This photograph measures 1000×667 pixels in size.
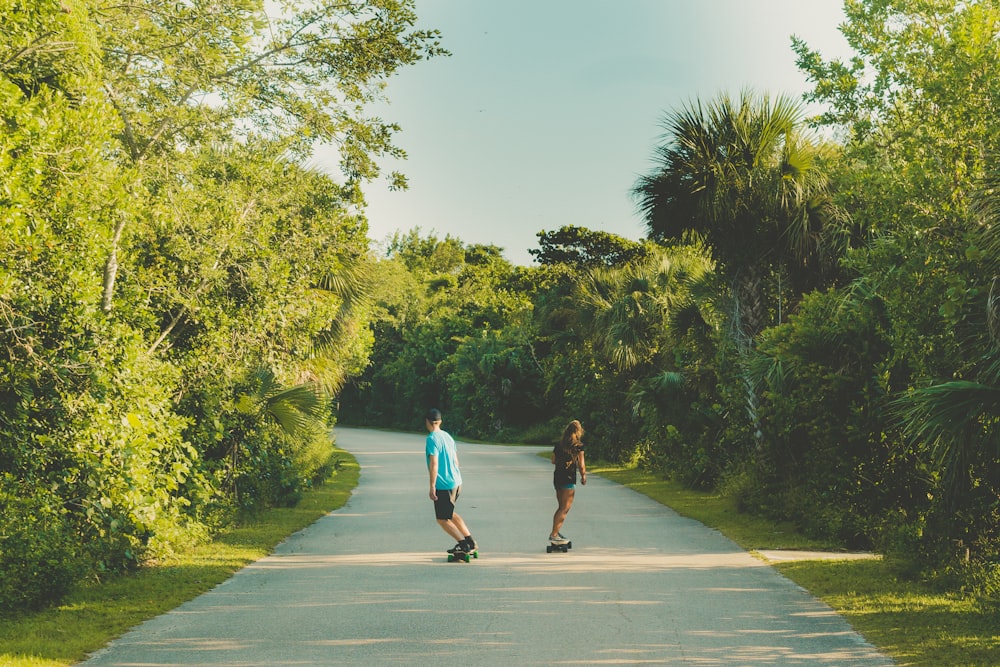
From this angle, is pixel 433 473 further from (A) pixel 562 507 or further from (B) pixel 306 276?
(B) pixel 306 276

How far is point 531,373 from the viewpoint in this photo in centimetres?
4950

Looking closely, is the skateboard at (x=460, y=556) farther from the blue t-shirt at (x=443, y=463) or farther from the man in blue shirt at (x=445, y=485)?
the blue t-shirt at (x=443, y=463)

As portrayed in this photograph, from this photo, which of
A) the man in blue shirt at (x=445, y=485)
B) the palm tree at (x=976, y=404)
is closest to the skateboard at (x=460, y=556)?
the man in blue shirt at (x=445, y=485)

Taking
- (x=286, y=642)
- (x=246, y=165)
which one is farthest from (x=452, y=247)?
(x=286, y=642)

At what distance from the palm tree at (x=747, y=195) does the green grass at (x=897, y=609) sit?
5099mm

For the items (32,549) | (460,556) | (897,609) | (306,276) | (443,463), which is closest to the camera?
(32,549)

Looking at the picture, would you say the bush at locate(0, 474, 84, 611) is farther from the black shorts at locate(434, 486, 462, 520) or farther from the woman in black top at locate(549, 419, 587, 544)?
the woman in black top at locate(549, 419, 587, 544)

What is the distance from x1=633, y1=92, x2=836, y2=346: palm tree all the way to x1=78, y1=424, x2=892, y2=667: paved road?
508 cm

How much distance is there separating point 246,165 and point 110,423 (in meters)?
4.92

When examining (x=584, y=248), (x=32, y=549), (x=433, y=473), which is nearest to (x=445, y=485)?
(x=433, y=473)

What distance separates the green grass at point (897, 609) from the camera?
7000 millimetres

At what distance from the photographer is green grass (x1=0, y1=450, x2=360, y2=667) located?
7093mm

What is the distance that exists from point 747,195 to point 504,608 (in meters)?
10.1

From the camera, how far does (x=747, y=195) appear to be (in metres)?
16.4
